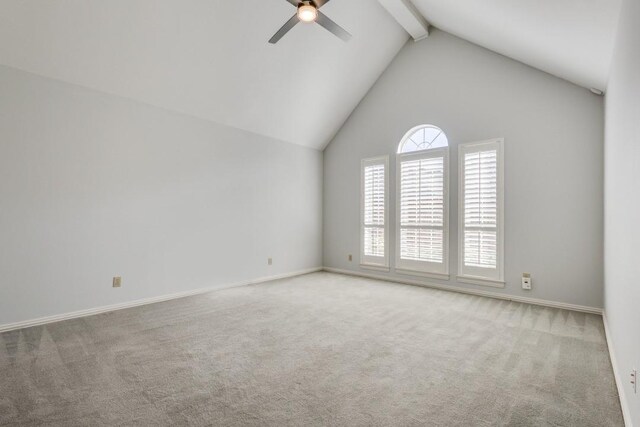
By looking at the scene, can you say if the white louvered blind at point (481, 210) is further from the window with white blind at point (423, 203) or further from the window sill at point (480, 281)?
the window with white blind at point (423, 203)

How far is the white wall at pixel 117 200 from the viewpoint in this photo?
3211 mm

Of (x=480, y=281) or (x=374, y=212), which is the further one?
(x=374, y=212)

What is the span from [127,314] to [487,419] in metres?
3.58

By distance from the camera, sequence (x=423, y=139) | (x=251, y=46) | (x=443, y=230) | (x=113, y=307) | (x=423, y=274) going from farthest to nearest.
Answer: (x=423, y=139) < (x=423, y=274) < (x=443, y=230) < (x=251, y=46) < (x=113, y=307)

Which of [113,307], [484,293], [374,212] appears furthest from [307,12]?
[484,293]

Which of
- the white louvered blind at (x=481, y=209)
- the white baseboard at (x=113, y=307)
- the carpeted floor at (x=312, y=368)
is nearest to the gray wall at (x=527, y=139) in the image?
the white louvered blind at (x=481, y=209)

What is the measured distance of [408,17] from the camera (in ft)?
15.0

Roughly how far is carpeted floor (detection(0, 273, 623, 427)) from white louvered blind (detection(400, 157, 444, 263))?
134 cm

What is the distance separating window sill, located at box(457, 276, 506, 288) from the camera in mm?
4336

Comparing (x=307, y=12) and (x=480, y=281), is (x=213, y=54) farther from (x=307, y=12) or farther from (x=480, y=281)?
(x=480, y=281)

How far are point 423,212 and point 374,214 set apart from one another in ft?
3.06

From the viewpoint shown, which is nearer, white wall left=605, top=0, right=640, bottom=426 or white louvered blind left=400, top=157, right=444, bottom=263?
white wall left=605, top=0, right=640, bottom=426

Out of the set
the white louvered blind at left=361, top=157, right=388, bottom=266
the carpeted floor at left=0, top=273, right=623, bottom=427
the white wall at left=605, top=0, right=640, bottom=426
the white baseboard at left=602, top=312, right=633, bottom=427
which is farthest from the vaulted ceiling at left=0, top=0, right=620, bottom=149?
→ the carpeted floor at left=0, top=273, right=623, bottom=427

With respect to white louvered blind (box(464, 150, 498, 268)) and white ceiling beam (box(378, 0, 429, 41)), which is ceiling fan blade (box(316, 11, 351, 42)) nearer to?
white ceiling beam (box(378, 0, 429, 41))
